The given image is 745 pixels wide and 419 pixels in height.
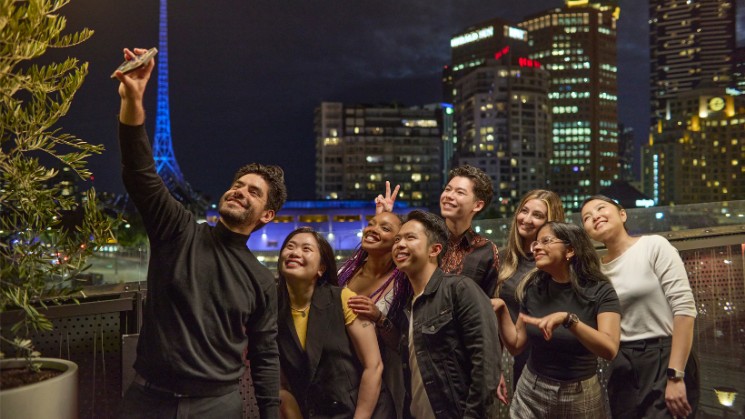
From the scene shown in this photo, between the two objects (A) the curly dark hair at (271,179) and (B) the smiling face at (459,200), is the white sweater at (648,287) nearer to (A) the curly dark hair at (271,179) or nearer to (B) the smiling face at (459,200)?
(B) the smiling face at (459,200)

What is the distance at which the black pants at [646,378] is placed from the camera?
2.96m

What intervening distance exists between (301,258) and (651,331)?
5.35ft

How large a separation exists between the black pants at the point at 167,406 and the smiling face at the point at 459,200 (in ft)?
5.05

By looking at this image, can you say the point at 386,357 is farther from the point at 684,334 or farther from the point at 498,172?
the point at 498,172

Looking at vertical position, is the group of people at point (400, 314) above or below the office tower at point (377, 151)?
below

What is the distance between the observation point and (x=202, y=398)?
2.27m

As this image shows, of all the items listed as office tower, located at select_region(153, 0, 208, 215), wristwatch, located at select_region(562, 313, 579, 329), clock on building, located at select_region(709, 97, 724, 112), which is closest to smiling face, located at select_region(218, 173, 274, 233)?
wristwatch, located at select_region(562, 313, 579, 329)

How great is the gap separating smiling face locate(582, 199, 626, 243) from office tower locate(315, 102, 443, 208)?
331 feet

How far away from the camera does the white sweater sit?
9.63 feet

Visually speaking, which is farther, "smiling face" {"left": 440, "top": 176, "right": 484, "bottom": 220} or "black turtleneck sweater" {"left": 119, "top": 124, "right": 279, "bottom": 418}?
"smiling face" {"left": 440, "top": 176, "right": 484, "bottom": 220}

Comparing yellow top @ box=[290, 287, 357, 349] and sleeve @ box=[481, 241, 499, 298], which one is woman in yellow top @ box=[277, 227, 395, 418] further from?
sleeve @ box=[481, 241, 499, 298]

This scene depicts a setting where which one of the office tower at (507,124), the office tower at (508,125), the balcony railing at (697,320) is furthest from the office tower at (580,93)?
the balcony railing at (697,320)

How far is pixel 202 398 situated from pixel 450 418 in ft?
3.13

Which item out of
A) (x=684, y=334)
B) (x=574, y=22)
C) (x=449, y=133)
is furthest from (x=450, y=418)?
(x=574, y=22)
